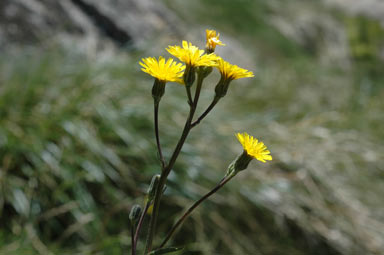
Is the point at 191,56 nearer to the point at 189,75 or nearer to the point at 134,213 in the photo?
the point at 189,75

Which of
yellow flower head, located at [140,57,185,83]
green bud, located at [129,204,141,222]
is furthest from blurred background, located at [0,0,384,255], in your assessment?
yellow flower head, located at [140,57,185,83]

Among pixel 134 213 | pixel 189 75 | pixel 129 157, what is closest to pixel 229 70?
pixel 189 75

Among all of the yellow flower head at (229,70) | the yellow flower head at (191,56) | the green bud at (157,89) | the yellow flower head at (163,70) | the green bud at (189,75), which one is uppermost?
the yellow flower head at (229,70)

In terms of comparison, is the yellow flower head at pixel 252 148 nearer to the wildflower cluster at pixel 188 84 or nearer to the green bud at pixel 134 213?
the wildflower cluster at pixel 188 84

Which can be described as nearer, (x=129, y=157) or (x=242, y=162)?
(x=242, y=162)

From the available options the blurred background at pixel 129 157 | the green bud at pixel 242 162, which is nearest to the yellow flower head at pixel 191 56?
the green bud at pixel 242 162

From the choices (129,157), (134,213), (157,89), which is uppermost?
(129,157)

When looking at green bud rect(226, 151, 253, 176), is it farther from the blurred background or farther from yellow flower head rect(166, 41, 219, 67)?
the blurred background

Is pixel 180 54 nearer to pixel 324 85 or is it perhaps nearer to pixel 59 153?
pixel 59 153

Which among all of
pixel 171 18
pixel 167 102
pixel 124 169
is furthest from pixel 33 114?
pixel 171 18
